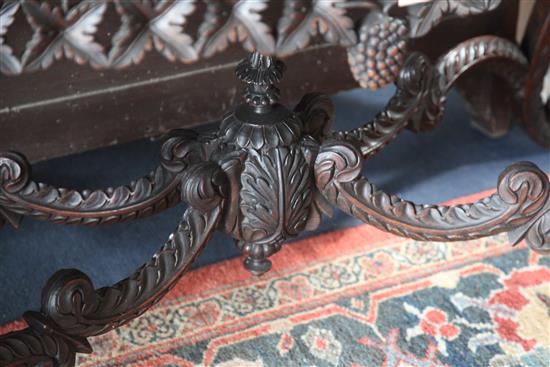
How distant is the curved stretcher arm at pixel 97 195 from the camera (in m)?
0.98

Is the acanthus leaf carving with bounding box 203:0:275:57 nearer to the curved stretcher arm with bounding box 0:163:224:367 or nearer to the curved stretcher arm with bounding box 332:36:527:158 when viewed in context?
the curved stretcher arm with bounding box 0:163:224:367

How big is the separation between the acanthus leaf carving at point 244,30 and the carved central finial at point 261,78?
33 centimetres

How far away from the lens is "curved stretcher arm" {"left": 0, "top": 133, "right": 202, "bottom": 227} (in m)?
0.98

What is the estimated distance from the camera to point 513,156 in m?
1.55

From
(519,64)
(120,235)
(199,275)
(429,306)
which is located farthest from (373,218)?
(519,64)

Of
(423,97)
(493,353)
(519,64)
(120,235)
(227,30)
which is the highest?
(519,64)

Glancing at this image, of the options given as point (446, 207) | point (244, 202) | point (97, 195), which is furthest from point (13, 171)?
point (446, 207)

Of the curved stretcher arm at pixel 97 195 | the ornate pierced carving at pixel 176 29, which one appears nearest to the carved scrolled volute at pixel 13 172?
the curved stretcher arm at pixel 97 195

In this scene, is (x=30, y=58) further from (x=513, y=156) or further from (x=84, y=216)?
(x=513, y=156)

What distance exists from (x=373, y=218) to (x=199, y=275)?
1.00 ft

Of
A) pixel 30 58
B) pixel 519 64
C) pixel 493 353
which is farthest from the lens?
pixel 519 64

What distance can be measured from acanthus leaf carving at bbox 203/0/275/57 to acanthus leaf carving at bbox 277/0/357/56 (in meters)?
0.01

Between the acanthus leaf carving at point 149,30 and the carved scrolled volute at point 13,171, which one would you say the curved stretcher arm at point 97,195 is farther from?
the acanthus leaf carving at point 149,30

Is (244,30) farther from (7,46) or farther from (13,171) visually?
(13,171)
